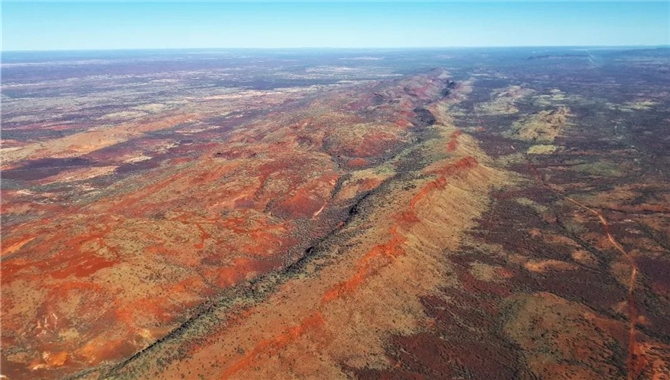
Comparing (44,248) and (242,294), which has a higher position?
(44,248)

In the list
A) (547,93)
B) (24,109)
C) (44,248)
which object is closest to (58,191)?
(44,248)

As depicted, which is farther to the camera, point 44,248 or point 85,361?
point 44,248

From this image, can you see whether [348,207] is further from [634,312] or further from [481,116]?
[481,116]

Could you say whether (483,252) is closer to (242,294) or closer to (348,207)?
(348,207)

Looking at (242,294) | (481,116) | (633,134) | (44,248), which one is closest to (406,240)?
(242,294)

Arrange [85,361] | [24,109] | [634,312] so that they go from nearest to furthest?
[85,361], [634,312], [24,109]

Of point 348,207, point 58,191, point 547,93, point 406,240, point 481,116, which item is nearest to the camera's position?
point 406,240
